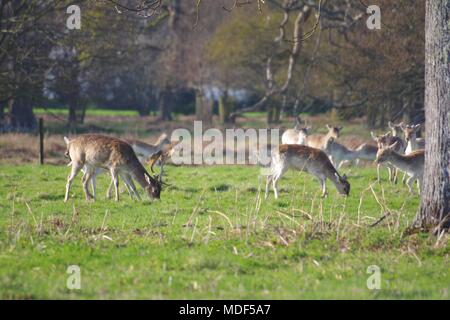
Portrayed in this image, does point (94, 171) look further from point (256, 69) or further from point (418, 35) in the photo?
point (256, 69)

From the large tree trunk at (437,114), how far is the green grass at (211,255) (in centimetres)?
54

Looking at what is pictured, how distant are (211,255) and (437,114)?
369 centimetres

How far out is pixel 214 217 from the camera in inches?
449

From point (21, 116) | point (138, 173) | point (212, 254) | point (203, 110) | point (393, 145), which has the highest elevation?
point (203, 110)

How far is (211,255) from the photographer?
8539mm

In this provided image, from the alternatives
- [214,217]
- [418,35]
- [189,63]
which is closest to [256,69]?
[189,63]

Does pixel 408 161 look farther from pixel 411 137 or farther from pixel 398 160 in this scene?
pixel 411 137

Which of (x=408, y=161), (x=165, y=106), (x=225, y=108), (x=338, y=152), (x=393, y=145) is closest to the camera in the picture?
(x=408, y=161)

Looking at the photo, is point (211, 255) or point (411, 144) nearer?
point (211, 255)

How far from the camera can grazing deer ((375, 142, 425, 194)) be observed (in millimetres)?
15547

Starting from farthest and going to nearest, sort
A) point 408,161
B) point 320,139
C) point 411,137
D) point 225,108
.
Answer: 1. point 225,108
2. point 320,139
3. point 411,137
4. point 408,161

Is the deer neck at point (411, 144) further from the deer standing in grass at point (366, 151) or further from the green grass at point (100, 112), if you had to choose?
the green grass at point (100, 112)

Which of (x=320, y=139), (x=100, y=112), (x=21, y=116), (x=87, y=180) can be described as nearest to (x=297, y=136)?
(x=320, y=139)

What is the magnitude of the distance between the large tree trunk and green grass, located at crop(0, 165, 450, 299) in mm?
544
